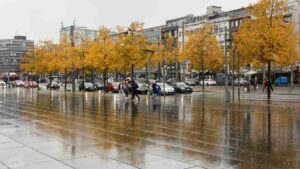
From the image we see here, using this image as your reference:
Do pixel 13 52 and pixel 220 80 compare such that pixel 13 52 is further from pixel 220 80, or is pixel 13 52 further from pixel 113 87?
pixel 113 87

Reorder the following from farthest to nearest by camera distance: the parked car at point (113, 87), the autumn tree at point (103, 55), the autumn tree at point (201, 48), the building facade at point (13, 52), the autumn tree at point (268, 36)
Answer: the building facade at point (13, 52)
the autumn tree at point (201, 48)
the parked car at point (113, 87)
the autumn tree at point (103, 55)
the autumn tree at point (268, 36)

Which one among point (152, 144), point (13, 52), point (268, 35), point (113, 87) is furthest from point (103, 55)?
point (13, 52)

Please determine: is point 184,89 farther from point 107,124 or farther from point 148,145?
point 148,145

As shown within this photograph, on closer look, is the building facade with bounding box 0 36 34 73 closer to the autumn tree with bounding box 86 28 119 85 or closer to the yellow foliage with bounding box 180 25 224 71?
the autumn tree with bounding box 86 28 119 85

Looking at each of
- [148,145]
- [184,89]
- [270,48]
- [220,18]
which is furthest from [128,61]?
[220,18]

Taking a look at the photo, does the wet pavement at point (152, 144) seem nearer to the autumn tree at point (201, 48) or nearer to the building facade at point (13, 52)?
the autumn tree at point (201, 48)

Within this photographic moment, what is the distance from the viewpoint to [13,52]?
17125cm

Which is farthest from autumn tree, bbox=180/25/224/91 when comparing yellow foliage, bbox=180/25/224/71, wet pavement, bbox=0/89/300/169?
wet pavement, bbox=0/89/300/169

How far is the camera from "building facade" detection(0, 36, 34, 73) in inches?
6432

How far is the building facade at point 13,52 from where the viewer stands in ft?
536

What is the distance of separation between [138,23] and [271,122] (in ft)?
109

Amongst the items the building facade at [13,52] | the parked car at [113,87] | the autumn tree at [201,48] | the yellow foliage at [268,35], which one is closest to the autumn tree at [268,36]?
the yellow foliage at [268,35]

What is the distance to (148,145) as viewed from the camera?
1109cm

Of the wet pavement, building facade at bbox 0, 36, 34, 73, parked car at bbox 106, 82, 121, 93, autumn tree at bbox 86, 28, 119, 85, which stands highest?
building facade at bbox 0, 36, 34, 73
